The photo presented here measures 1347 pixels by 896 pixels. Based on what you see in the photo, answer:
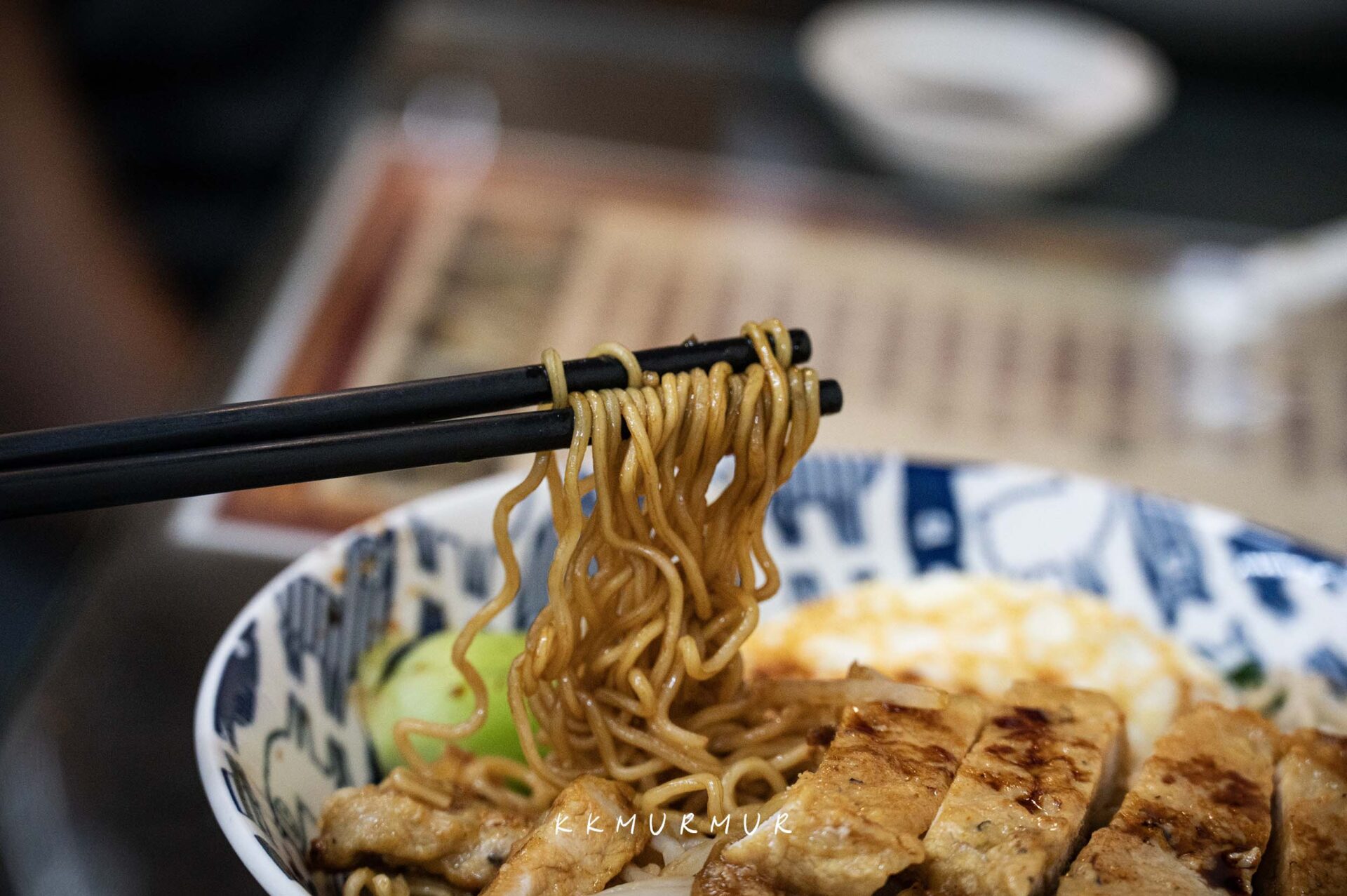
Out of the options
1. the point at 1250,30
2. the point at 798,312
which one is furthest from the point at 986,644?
the point at 1250,30

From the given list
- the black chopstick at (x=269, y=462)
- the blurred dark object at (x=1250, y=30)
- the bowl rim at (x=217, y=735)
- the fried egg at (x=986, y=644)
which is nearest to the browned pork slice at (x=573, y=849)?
the bowl rim at (x=217, y=735)

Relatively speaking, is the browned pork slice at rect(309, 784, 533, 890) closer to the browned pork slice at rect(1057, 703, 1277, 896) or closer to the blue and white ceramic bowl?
the blue and white ceramic bowl

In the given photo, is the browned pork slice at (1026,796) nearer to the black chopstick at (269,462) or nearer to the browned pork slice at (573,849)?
the browned pork slice at (573,849)

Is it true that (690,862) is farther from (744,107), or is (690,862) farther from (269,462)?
(744,107)

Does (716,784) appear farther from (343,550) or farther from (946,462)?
(946,462)

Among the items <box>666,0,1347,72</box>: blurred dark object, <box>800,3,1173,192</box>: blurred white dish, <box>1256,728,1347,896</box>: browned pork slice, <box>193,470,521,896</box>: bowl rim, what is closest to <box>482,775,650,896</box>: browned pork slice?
<box>193,470,521,896</box>: bowl rim

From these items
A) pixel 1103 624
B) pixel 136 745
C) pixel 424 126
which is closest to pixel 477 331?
pixel 424 126
